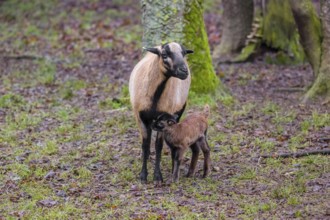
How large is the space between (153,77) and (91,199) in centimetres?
157

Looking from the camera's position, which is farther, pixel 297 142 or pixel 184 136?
pixel 297 142

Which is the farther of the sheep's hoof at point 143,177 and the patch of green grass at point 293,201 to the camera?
the sheep's hoof at point 143,177

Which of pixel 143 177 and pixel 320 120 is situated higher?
pixel 320 120

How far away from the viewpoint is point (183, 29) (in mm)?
11367

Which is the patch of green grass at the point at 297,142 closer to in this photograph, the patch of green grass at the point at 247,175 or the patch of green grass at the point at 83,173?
the patch of green grass at the point at 247,175

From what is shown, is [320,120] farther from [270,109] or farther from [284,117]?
[270,109]

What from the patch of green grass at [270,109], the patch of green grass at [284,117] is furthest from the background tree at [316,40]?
the patch of green grass at [284,117]

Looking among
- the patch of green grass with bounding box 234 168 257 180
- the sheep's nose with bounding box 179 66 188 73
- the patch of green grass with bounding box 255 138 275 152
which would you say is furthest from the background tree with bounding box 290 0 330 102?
the sheep's nose with bounding box 179 66 188 73

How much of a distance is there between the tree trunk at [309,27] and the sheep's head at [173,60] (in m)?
4.12

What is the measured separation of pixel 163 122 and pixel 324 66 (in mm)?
4243

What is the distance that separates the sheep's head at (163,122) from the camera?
7.95 m

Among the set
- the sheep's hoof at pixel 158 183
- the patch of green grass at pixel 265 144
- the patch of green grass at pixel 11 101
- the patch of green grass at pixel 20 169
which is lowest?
the patch of green grass at pixel 11 101

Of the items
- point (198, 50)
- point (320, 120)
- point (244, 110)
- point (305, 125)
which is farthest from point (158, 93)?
point (198, 50)

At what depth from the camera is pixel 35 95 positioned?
1288 centimetres
